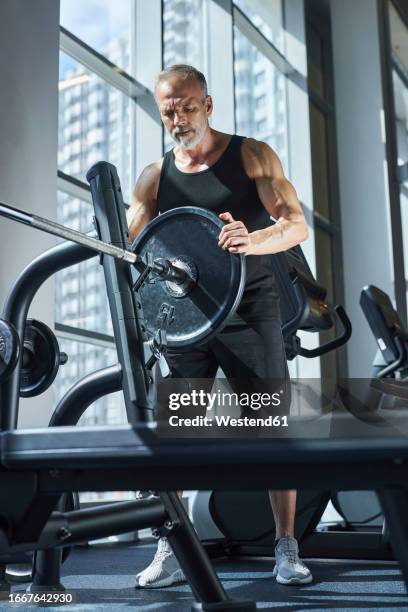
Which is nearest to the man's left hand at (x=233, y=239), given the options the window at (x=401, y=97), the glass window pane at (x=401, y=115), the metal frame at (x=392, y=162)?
the metal frame at (x=392, y=162)

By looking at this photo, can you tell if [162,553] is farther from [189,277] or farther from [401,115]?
[401,115]

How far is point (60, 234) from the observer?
2.95 ft

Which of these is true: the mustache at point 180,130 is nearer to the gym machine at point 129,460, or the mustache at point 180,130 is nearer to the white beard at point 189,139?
the white beard at point 189,139

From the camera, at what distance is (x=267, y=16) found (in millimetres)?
5949

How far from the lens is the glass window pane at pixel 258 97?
5352mm

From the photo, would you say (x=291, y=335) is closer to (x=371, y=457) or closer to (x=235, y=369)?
(x=235, y=369)

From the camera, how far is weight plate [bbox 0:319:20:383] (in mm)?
1055

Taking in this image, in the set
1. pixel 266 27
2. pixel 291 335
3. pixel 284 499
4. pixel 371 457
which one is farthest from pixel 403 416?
pixel 266 27

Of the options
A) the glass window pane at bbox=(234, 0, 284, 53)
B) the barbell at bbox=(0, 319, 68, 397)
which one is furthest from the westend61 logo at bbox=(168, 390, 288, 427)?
the glass window pane at bbox=(234, 0, 284, 53)

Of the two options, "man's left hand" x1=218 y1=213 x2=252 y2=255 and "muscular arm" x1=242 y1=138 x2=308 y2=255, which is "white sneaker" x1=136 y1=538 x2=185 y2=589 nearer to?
"muscular arm" x1=242 y1=138 x2=308 y2=255

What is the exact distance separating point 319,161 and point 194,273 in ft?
18.0

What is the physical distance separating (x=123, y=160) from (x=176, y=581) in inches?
106

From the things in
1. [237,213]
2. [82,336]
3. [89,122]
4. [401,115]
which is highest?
[401,115]

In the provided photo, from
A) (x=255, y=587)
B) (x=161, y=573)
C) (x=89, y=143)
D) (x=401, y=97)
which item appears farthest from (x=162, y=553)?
(x=401, y=97)
